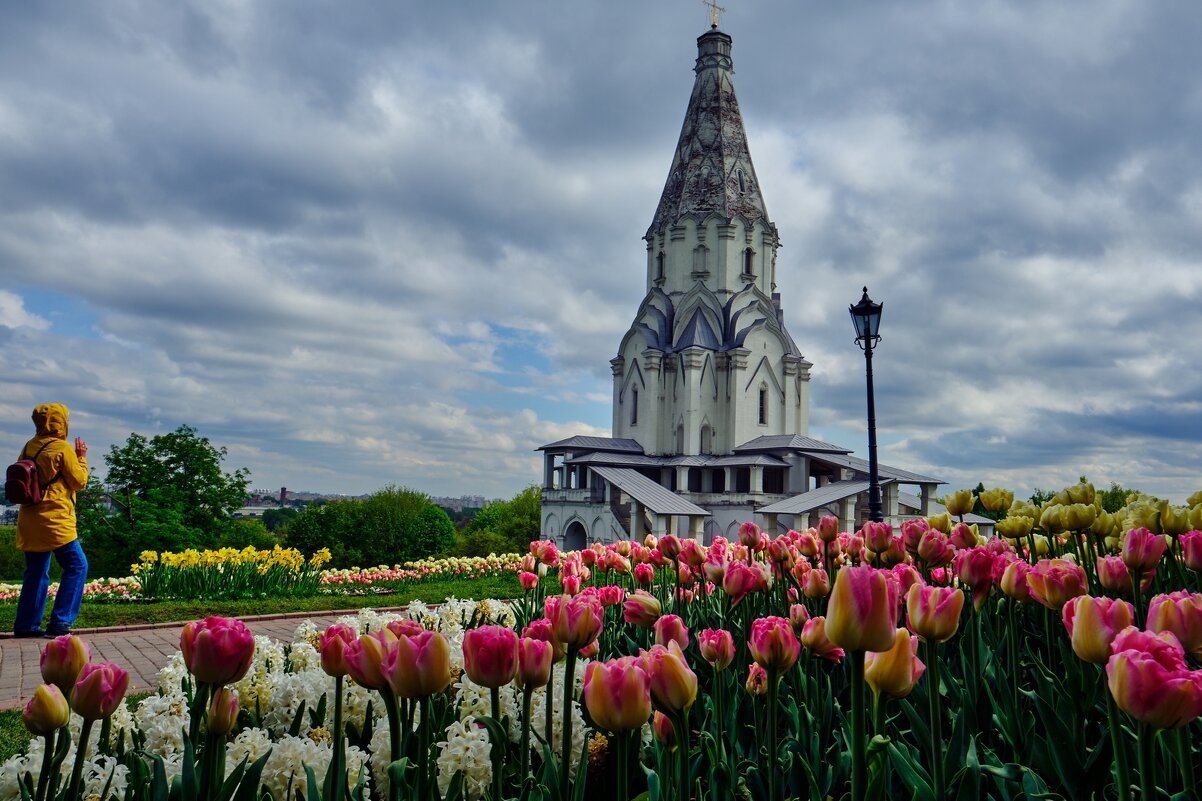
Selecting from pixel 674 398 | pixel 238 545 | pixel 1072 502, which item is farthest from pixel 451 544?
pixel 1072 502

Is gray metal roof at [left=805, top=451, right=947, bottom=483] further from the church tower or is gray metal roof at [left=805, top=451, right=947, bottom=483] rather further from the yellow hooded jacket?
the yellow hooded jacket

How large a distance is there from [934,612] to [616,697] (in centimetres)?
82

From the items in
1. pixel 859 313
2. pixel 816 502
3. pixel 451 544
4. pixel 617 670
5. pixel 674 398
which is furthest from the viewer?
pixel 451 544

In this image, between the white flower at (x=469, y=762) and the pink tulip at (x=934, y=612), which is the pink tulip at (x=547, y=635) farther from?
the pink tulip at (x=934, y=612)

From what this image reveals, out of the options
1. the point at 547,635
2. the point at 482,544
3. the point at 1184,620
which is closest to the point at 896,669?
the point at 1184,620

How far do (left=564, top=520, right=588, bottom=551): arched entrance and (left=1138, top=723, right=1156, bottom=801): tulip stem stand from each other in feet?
112

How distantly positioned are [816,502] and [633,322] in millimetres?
16818

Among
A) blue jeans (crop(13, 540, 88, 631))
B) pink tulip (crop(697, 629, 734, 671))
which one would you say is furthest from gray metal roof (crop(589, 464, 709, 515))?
pink tulip (crop(697, 629, 734, 671))

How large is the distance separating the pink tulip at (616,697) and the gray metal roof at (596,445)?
1340 inches

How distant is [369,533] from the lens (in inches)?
1721

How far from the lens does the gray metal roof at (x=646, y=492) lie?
27859mm

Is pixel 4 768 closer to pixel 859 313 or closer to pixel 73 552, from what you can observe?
pixel 73 552

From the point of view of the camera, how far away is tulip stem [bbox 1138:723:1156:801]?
1.28m

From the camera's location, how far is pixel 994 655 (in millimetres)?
3133
